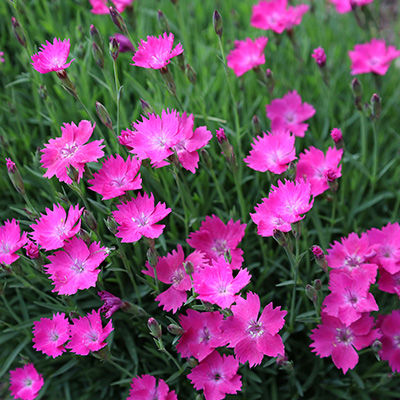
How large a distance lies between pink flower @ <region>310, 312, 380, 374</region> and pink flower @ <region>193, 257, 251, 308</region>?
38 centimetres

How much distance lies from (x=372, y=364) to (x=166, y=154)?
3.68ft

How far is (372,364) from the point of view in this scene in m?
1.83

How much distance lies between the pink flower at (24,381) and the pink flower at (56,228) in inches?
18.7

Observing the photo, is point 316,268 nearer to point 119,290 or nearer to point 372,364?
point 372,364

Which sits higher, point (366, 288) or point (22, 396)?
point (366, 288)

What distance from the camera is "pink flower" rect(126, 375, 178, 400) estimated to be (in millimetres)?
1538

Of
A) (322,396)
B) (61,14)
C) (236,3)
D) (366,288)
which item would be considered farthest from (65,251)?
(236,3)

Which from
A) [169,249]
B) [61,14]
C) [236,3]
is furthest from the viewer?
[236,3]

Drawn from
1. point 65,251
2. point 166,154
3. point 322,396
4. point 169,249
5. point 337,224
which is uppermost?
point 166,154

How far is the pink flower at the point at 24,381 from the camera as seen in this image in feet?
5.25

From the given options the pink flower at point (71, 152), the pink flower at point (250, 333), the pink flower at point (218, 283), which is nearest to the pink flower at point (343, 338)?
the pink flower at point (250, 333)

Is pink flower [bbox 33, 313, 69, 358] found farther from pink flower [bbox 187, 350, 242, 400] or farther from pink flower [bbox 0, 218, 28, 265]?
pink flower [bbox 187, 350, 242, 400]

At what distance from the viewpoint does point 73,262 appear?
4.91ft

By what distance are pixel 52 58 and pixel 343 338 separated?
4.23 ft
